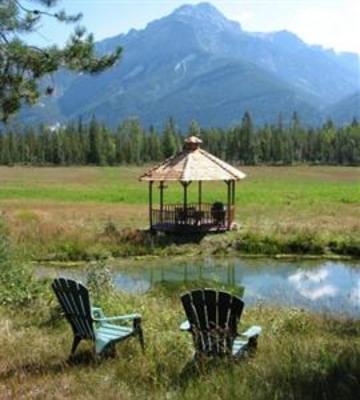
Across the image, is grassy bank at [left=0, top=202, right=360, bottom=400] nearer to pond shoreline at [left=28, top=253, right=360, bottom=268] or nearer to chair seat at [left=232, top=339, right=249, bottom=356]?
chair seat at [left=232, top=339, right=249, bottom=356]

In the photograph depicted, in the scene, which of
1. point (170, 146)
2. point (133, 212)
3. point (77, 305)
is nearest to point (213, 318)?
point (77, 305)

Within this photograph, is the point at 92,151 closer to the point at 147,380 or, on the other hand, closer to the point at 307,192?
the point at 307,192

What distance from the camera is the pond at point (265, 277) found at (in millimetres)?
18328

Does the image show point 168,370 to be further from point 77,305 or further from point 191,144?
point 191,144

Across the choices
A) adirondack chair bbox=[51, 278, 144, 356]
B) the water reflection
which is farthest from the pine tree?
the water reflection

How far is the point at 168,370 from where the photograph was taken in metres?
6.81

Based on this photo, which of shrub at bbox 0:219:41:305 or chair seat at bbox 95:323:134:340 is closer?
chair seat at bbox 95:323:134:340

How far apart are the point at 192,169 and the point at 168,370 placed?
2438 centimetres

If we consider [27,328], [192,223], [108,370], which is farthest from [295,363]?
[192,223]

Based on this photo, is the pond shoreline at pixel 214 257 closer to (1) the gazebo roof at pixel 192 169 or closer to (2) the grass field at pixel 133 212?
(2) the grass field at pixel 133 212

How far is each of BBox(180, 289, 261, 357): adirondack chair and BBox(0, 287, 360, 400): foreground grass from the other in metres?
0.23

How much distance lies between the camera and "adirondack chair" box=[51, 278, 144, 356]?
7539 millimetres

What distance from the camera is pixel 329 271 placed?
76.1 feet

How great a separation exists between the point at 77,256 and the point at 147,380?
1958cm
